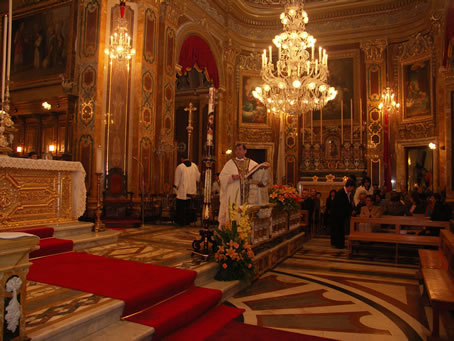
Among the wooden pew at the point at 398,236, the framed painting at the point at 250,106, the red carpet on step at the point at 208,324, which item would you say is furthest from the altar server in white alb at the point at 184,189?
the framed painting at the point at 250,106

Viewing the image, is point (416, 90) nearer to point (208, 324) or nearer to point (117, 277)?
point (208, 324)

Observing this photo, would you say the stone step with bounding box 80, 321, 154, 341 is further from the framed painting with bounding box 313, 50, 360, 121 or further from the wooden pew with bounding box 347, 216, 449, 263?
the framed painting with bounding box 313, 50, 360, 121

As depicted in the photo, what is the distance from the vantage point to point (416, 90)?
14578mm

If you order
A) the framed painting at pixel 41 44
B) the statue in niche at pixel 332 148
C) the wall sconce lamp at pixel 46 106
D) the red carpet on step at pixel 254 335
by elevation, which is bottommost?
the red carpet on step at pixel 254 335

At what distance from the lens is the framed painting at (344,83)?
623 inches

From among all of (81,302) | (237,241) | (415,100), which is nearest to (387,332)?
(237,241)

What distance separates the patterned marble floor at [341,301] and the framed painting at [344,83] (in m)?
10.3

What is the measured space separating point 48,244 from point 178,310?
2560 millimetres

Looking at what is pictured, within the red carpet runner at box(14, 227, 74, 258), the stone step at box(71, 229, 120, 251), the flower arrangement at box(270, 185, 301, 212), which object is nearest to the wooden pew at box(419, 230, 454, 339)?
the flower arrangement at box(270, 185, 301, 212)

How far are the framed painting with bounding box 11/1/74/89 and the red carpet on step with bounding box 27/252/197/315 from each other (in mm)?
8156

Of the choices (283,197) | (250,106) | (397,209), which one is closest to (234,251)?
(283,197)

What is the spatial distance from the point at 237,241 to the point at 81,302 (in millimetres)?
2255

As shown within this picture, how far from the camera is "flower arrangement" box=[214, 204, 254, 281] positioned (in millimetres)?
4816

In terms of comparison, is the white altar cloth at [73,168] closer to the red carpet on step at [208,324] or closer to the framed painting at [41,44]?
the red carpet on step at [208,324]
